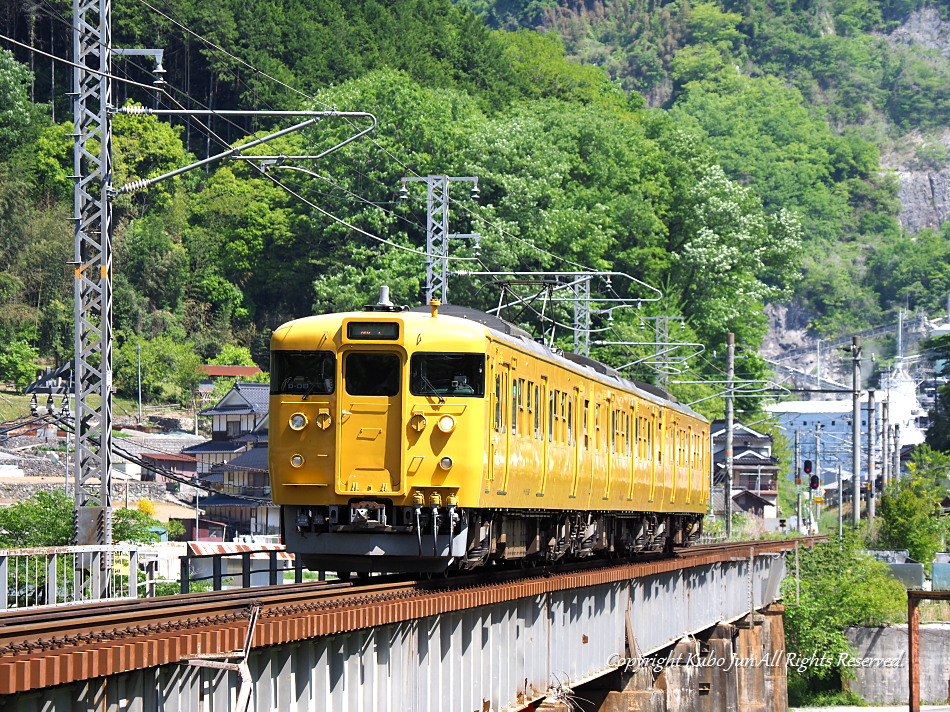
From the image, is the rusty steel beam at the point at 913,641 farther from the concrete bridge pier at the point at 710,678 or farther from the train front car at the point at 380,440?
the train front car at the point at 380,440

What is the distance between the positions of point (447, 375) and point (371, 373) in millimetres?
845

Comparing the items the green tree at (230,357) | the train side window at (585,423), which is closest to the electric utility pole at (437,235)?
the train side window at (585,423)

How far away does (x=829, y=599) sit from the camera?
56.6m

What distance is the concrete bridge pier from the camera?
27.6 m

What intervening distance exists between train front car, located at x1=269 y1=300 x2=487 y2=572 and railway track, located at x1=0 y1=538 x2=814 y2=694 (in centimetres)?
66

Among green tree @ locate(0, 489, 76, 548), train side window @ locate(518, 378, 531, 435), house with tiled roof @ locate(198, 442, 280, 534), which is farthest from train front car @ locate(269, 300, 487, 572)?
house with tiled roof @ locate(198, 442, 280, 534)

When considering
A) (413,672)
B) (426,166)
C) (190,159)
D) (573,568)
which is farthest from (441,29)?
(413,672)

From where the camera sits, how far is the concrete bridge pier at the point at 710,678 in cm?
2761

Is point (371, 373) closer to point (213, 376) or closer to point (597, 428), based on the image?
point (597, 428)

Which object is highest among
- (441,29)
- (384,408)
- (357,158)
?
(441,29)

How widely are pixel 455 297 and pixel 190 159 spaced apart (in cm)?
3689

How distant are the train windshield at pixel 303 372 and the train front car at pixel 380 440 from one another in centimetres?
1

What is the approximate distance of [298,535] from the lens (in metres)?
18.6

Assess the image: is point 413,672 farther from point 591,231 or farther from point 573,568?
point 591,231
